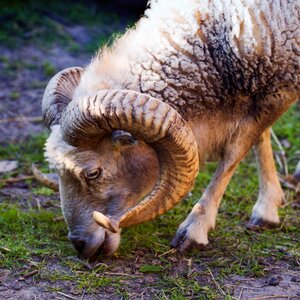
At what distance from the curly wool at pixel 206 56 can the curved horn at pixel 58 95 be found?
17 cm

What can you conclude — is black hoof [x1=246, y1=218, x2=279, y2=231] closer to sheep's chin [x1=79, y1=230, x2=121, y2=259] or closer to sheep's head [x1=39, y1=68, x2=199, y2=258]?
sheep's head [x1=39, y1=68, x2=199, y2=258]

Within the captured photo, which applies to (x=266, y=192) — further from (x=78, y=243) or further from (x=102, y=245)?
(x=78, y=243)

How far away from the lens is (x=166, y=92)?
17.5 ft

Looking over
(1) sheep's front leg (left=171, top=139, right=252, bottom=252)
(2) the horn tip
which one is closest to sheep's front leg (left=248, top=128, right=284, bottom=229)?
(1) sheep's front leg (left=171, top=139, right=252, bottom=252)

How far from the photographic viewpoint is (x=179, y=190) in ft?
17.1

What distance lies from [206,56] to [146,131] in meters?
0.96

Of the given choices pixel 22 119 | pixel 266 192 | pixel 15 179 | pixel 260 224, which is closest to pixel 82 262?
pixel 260 224

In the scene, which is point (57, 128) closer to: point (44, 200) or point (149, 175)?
point (149, 175)

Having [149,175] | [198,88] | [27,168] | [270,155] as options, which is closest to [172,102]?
[198,88]

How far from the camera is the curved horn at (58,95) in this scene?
18.0 feet

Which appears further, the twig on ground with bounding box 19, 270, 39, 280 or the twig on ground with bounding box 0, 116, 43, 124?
the twig on ground with bounding box 0, 116, 43, 124

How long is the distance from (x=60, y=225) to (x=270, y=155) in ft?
6.99

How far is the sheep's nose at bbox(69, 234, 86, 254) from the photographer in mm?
5395

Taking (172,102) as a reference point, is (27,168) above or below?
below
